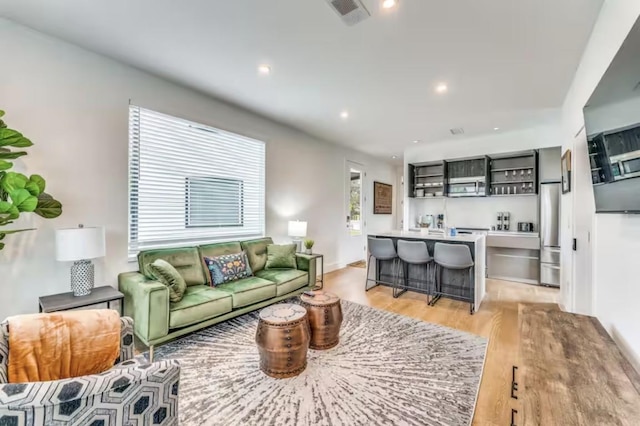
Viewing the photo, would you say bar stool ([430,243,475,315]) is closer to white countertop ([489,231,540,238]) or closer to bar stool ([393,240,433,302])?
bar stool ([393,240,433,302])

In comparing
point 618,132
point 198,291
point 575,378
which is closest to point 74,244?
point 198,291

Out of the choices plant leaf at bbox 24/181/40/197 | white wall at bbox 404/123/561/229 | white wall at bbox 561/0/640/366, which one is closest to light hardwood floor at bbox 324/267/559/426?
white wall at bbox 561/0/640/366

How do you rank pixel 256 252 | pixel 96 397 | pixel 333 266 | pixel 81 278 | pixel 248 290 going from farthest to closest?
pixel 333 266, pixel 256 252, pixel 248 290, pixel 81 278, pixel 96 397

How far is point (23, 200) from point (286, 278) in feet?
8.27

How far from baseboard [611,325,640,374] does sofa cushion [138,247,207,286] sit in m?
3.50

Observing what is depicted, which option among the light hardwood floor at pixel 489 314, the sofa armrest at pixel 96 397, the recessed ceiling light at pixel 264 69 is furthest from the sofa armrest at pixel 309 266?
the sofa armrest at pixel 96 397

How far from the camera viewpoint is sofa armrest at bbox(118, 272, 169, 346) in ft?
7.91

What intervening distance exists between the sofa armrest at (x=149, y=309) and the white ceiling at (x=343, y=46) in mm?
2237

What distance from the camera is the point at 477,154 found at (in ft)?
18.7

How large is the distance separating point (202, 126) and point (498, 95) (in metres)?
3.89

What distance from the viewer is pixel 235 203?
13.7 feet

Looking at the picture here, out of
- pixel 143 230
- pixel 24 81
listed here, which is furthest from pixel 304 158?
pixel 24 81

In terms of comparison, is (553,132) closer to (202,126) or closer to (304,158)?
(304,158)

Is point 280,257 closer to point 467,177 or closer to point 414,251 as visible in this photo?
point 414,251
